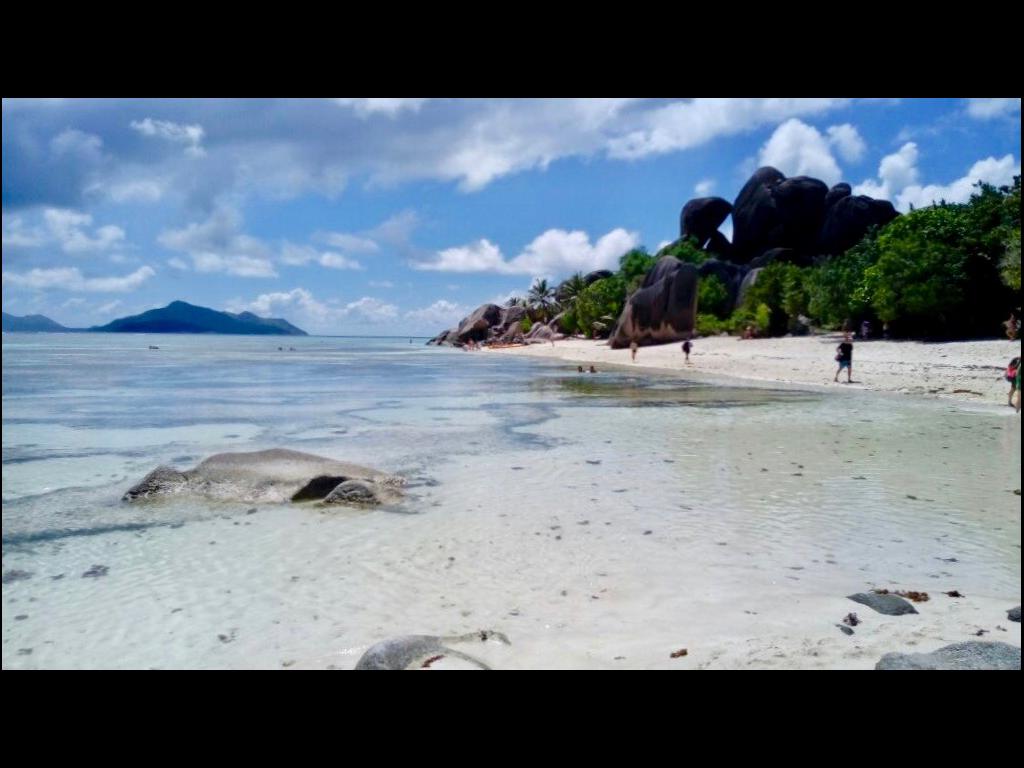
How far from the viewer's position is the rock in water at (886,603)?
189 inches

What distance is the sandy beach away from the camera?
74.0 feet

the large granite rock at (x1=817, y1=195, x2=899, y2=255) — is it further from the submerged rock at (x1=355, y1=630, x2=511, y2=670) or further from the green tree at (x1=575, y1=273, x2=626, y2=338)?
the submerged rock at (x1=355, y1=630, x2=511, y2=670)

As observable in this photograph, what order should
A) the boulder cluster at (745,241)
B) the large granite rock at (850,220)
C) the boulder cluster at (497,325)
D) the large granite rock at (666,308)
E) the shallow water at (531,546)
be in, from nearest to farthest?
the shallow water at (531,546), the large granite rock at (666,308), the boulder cluster at (745,241), the large granite rock at (850,220), the boulder cluster at (497,325)

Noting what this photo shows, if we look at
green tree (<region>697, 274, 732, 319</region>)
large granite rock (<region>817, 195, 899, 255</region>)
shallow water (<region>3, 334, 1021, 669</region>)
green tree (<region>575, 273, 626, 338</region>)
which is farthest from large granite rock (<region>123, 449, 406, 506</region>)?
large granite rock (<region>817, 195, 899, 255</region>)

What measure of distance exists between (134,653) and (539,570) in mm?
3114

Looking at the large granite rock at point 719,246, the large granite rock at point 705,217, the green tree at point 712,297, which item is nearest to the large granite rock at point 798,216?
the large granite rock at point 719,246

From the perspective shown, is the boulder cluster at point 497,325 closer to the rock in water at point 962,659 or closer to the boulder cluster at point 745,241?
Result: the boulder cluster at point 745,241

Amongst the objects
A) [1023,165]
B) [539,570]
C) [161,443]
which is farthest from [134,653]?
[161,443]

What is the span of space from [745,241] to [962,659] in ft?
268

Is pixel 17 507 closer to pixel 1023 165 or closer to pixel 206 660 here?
pixel 206 660

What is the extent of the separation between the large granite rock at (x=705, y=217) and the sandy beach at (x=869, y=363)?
3973 centimetres

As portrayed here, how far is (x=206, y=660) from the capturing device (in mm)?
4371

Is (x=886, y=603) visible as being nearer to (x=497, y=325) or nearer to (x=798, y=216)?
(x=798, y=216)

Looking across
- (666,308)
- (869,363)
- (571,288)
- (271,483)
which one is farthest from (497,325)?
(271,483)
